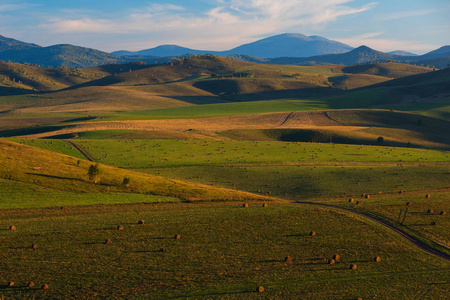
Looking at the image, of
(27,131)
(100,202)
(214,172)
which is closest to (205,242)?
(100,202)

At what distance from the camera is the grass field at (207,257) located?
29.0 m

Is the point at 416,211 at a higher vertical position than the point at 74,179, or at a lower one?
lower

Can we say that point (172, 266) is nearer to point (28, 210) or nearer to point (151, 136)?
point (28, 210)

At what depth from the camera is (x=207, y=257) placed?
35.2 meters

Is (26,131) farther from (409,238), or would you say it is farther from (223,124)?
(409,238)

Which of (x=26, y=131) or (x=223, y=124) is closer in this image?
(x=26, y=131)

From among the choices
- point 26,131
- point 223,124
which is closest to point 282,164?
point 223,124

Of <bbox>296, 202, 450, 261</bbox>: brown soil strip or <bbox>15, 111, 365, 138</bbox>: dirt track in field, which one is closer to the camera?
<bbox>296, 202, 450, 261</bbox>: brown soil strip

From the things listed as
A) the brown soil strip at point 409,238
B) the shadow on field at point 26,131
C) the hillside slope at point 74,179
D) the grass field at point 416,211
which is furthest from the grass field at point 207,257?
the shadow on field at point 26,131

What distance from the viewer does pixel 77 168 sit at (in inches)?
2623

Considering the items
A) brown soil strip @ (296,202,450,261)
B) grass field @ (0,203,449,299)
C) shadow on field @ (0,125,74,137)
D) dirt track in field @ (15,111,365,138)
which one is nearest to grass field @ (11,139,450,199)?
brown soil strip @ (296,202,450,261)

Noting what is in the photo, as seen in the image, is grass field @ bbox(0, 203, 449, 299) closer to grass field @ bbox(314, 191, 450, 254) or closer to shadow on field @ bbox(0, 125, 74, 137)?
grass field @ bbox(314, 191, 450, 254)

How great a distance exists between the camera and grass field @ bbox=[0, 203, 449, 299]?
29.0 m

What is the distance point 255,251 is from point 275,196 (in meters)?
30.9
